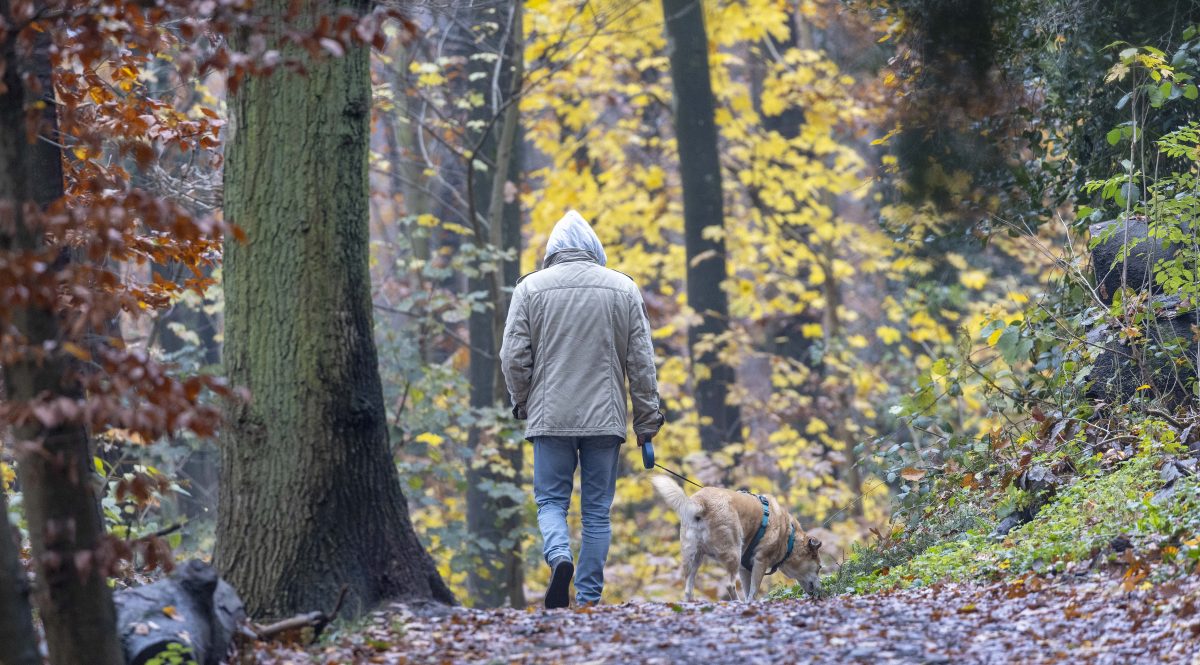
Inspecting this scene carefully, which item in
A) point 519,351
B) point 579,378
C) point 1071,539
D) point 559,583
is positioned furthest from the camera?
point 519,351

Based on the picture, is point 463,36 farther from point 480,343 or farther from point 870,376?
point 870,376

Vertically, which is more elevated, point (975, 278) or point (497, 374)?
point (975, 278)

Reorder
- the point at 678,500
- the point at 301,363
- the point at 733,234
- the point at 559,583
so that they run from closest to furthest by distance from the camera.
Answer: the point at 301,363, the point at 559,583, the point at 678,500, the point at 733,234

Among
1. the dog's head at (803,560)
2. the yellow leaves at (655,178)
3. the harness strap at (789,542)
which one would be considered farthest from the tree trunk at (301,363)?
the yellow leaves at (655,178)

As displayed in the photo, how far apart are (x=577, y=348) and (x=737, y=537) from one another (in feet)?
6.48

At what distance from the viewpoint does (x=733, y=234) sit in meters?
19.3

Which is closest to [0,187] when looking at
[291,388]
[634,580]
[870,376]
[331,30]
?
[331,30]

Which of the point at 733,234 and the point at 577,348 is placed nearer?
the point at 577,348

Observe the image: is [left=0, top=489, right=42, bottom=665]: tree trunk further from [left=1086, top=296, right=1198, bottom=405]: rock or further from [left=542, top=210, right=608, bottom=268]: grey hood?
[left=1086, top=296, right=1198, bottom=405]: rock

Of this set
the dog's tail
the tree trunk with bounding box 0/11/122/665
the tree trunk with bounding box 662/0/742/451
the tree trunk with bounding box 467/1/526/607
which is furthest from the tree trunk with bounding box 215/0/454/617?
the tree trunk with bounding box 662/0/742/451

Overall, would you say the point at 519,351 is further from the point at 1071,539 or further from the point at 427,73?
the point at 427,73

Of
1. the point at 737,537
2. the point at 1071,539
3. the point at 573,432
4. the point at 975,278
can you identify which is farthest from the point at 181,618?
the point at 975,278

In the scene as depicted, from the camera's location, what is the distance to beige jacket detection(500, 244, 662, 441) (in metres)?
7.31

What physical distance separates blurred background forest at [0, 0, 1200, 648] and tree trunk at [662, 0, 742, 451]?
52 millimetres
